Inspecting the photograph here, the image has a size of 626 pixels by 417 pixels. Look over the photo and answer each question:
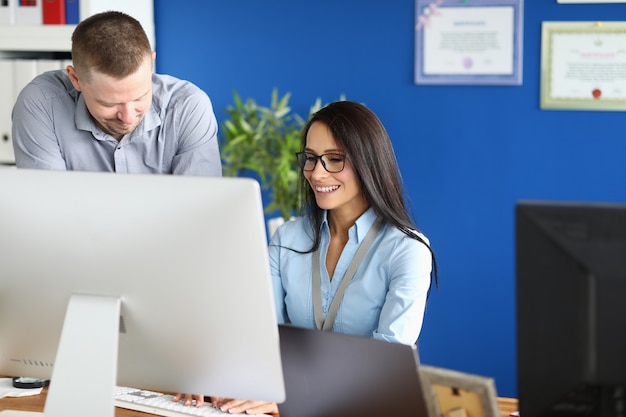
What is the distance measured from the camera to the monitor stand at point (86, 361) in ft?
4.78

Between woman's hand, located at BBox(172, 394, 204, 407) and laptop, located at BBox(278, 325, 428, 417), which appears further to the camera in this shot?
woman's hand, located at BBox(172, 394, 204, 407)

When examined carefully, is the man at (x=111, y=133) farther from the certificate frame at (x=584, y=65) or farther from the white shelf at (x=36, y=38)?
the certificate frame at (x=584, y=65)

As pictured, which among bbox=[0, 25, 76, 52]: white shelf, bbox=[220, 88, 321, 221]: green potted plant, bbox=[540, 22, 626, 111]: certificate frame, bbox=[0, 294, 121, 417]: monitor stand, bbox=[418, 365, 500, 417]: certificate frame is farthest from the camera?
bbox=[220, 88, 321, 221]: green potted plant

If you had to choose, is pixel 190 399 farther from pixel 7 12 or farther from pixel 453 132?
pixel 453 132

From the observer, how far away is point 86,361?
57.8 inches

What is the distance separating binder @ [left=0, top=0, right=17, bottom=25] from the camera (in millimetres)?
3373

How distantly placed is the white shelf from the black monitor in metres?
2.51

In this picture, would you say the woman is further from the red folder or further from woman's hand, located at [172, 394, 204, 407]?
the red folder

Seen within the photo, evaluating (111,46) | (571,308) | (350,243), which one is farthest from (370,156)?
(571,308)

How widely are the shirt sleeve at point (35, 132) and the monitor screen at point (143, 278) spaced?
91 centimetres

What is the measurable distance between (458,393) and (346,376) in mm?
211

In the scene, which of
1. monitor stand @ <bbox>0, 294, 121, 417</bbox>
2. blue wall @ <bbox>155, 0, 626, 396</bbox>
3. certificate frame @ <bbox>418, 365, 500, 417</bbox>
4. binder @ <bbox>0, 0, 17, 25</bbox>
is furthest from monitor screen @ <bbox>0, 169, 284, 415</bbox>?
blue wall @ <bbox>155, 0, 626, 396</bbox>

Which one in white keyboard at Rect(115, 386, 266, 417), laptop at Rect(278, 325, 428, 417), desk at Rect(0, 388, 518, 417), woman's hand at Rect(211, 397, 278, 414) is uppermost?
laptop at Rect(278, 325, 428, 417)

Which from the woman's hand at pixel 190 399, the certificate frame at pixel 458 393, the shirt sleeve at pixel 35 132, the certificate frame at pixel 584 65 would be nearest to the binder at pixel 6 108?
the shirt sleeve at pixel 35 132
